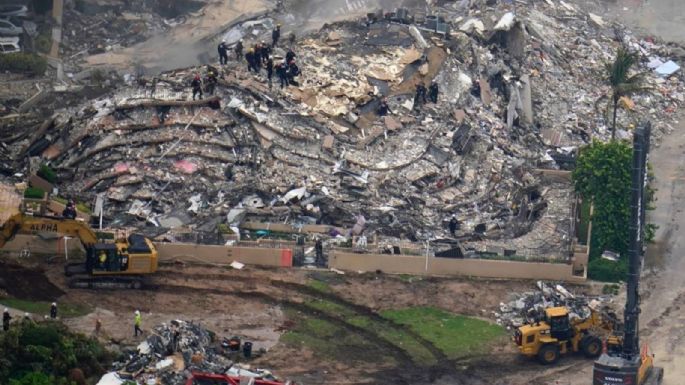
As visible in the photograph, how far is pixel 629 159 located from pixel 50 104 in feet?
86.4

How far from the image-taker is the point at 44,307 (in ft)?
260

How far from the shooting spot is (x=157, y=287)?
82.1 m

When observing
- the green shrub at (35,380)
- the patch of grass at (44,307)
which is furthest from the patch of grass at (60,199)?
the green shrub at (35,380)

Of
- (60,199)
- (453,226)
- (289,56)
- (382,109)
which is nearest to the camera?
(60,199)

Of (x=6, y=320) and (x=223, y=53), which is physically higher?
(x=223, y=53)

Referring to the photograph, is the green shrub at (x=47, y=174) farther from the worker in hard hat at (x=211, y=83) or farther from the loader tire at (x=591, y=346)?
the loader tire at (x=591, y=346)

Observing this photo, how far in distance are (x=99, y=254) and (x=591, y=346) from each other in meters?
18.8

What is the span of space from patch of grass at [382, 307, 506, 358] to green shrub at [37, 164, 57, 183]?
15.8 metres


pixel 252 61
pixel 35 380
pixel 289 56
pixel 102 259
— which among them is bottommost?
pixel 35 380

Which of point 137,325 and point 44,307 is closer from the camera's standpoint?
point 137,325

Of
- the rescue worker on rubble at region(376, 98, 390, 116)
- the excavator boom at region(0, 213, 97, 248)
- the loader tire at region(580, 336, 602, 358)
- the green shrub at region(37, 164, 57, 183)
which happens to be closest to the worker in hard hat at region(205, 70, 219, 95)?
the rescue worker on rubble at region(376, 98, 390, 116)

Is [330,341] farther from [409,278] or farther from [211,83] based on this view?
[211,83]

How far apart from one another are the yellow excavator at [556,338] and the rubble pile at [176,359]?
9992 mm

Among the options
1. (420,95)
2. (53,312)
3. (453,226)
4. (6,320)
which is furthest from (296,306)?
(420,95)
